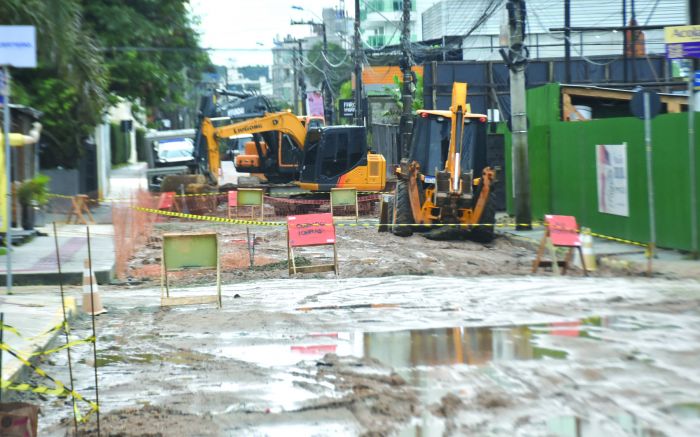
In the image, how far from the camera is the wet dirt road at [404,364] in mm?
6840

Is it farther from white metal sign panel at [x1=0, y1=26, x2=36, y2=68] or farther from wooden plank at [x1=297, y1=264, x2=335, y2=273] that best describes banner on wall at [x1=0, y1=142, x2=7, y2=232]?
wooden plank at [x1=297, y1=264, x2=335, y2=273]

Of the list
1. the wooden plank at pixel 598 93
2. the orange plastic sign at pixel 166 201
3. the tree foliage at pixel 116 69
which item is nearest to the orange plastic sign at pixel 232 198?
the orange plastic sign at pixel 166 201

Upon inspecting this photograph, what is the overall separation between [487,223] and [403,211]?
6.68 ft

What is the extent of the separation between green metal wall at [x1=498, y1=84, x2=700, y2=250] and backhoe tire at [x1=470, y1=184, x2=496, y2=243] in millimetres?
2324

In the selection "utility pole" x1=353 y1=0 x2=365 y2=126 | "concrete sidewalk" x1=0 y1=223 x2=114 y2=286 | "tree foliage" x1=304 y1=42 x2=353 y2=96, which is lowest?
"concrete sidewalk" x1=0 y1=223 x2=114 y2=286

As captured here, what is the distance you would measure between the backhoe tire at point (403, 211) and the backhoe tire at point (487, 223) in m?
1.51

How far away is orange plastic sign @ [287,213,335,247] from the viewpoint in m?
16.6

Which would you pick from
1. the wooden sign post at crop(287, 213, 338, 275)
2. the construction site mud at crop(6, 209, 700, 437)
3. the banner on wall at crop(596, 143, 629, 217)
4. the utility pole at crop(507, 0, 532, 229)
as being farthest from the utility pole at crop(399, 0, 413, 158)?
the construction site mud at crop(6, 209, 700, 437)

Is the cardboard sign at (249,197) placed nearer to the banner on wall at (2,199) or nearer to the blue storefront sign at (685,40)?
the banner on wall at (2,199)

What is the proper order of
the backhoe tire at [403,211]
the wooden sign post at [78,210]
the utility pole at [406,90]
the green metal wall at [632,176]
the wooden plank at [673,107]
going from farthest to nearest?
the utility pole at [406,90], the wooden sign post at [78,210], the wooden plank at [673,107], the backhoe tire at [403,211], the green metal wall at [632,176]

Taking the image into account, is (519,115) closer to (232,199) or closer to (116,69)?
(232,199)

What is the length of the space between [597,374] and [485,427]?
6.16ft

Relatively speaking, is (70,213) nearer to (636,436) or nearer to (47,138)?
(47,138)

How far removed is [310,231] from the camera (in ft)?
55.0
